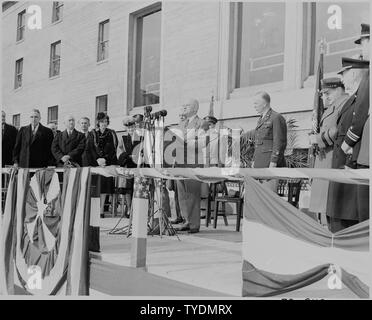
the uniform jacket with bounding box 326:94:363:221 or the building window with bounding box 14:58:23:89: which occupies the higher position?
the building window with bounding box 14:58:23:89

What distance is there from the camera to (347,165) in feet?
10.6

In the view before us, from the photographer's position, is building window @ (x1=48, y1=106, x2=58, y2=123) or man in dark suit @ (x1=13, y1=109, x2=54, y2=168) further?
building window @ (x1=48, y1=106, x2=58, y2=123)

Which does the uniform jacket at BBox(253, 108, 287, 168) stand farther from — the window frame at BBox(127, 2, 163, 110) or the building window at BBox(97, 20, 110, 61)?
the building window at BBox(97, 20, 110, 61)

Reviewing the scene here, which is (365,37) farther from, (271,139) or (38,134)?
(38,134)

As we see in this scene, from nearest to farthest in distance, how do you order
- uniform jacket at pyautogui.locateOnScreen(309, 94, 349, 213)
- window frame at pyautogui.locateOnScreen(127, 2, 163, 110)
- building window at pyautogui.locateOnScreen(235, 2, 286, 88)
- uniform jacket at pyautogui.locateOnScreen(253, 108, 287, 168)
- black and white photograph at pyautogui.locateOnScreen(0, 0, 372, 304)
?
black and white photograph at pyautogui.locateOnScreen(0, 0, 372, 304)
uniform jacket at pyautogui.locateOnScreen(309, 94, 349, 213)
uniform jacket at pyautogui.locateOnScreen(253, 108, 287, 168)
building window at pyautogui.locateOnScreen(235, 2, 286, 88)
window frame at pyautogui.locateOnScreen(127, 2, 163, 110)

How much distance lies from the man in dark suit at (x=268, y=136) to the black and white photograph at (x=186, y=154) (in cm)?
1

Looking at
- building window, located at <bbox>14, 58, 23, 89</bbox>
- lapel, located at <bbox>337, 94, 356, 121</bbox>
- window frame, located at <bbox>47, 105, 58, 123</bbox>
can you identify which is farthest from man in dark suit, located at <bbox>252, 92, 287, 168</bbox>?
window frame, located at <bbox>47, 105, 58, 123</bbox>

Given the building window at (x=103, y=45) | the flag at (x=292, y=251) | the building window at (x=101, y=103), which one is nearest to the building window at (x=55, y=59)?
the building window at (x=103, y=45)

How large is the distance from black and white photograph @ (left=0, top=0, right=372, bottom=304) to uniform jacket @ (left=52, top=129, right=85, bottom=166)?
0.02 metres

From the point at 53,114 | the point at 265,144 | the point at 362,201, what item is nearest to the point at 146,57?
the point at 53,114

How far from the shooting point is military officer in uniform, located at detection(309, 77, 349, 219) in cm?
375

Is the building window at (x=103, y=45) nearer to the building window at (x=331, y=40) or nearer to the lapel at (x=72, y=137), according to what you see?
the lapel at (x=72, y=137)

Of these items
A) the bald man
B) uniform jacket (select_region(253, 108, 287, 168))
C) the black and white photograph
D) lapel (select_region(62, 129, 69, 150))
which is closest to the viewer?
the black and white photograph
